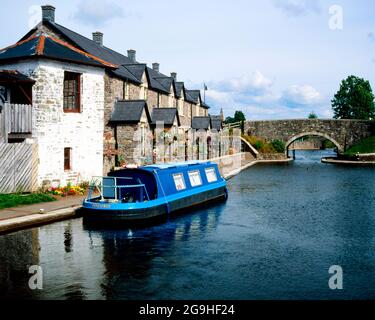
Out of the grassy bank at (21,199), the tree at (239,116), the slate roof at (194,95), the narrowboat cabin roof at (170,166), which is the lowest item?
the grassy bank at (21,199)

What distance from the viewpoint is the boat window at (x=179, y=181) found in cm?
1858

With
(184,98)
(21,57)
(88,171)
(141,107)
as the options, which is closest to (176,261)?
(88,171)

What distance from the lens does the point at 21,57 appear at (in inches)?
760

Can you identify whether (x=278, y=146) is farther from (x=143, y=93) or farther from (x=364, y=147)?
(x=143, y=93)

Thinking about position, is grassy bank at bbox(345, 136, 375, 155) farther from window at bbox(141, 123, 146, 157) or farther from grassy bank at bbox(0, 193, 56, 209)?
grassy bank at bbox(0, 193, 56, 209)

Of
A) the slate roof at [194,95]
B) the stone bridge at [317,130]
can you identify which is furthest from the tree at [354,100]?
the slate roof at [194,95]

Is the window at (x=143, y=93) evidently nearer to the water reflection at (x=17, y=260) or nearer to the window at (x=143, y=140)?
the window at (x=143, y=140)

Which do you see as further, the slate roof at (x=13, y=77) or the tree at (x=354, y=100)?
the tree at (x=354, y=100)

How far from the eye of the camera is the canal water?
905cm

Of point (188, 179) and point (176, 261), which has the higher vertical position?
point (188, 179)

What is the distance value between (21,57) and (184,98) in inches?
1046

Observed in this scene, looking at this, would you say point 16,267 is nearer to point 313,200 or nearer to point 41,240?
point 41,240

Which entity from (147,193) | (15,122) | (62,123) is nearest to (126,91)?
(62,123)

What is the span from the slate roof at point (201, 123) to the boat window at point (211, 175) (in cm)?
2205
